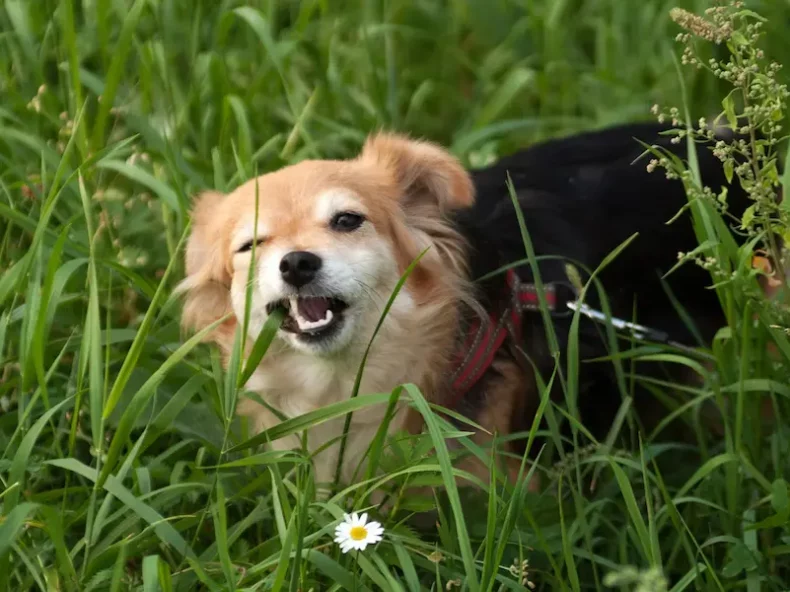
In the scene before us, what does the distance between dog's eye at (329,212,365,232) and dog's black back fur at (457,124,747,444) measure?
0.33 meters

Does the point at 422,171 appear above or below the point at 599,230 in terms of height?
above

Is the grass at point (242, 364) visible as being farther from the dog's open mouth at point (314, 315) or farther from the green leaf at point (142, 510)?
the dog's open mouth at point (314, 315)

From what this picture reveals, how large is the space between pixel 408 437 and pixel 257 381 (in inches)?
25.9

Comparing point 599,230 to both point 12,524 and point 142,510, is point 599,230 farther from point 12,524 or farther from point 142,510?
point 12,524

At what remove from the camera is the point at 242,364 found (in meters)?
2.01

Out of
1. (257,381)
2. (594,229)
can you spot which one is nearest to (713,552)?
(594,229)

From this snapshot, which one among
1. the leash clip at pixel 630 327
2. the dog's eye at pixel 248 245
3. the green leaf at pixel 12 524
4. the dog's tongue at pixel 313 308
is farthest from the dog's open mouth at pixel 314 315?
the green leaf at pixel 12 524

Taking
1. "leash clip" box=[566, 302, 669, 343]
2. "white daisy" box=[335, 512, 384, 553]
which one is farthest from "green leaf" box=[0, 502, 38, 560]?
"leash clip" box=[566, 302, 669, 343]

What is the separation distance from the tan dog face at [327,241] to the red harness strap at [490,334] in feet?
0.52

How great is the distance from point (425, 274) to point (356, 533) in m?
0.83

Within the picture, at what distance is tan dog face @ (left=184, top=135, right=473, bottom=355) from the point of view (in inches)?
87.3

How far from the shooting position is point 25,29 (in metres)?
2.99

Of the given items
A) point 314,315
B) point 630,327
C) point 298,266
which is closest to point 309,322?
point 314,315

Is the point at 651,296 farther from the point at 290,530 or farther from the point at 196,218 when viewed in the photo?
the point at 290,530
